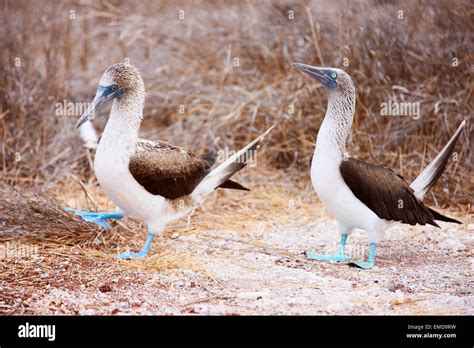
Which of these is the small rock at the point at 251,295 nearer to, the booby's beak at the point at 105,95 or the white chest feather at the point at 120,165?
the white chest feather at the point at 120,165

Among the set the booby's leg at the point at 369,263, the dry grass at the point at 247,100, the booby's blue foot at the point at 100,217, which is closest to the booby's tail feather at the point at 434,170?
the booby's leg at the point at 369,263

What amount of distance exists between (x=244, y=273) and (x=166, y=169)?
86 centimetres

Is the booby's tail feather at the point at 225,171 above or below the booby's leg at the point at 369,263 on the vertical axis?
above

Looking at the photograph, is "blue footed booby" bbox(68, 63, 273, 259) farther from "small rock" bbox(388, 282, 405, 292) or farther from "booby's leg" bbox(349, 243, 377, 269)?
"small rock" bbox(388, 282, 405, 292)

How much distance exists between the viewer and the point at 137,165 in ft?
16.5

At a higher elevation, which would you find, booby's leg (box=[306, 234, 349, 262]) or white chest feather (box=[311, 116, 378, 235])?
white chest feather (box=[311, 116, 378, 235])

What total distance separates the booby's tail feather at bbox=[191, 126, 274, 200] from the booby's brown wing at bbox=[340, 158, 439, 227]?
68 cm

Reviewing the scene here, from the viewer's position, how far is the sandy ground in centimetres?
438

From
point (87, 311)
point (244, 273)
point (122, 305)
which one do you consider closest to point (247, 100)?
point (244, 273)

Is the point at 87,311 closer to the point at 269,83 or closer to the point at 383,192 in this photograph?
the point at 383,192

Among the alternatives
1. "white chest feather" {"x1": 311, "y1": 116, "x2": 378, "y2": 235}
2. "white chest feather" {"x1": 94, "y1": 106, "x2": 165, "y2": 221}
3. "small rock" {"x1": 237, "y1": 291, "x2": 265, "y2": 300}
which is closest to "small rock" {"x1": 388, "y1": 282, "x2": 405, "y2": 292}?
"white chest feather" {"x1": 311, "y1": 116, "x2": 378, "y2": 235}

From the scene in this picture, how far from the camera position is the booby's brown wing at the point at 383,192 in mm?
5102

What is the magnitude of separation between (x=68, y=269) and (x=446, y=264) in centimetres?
251
